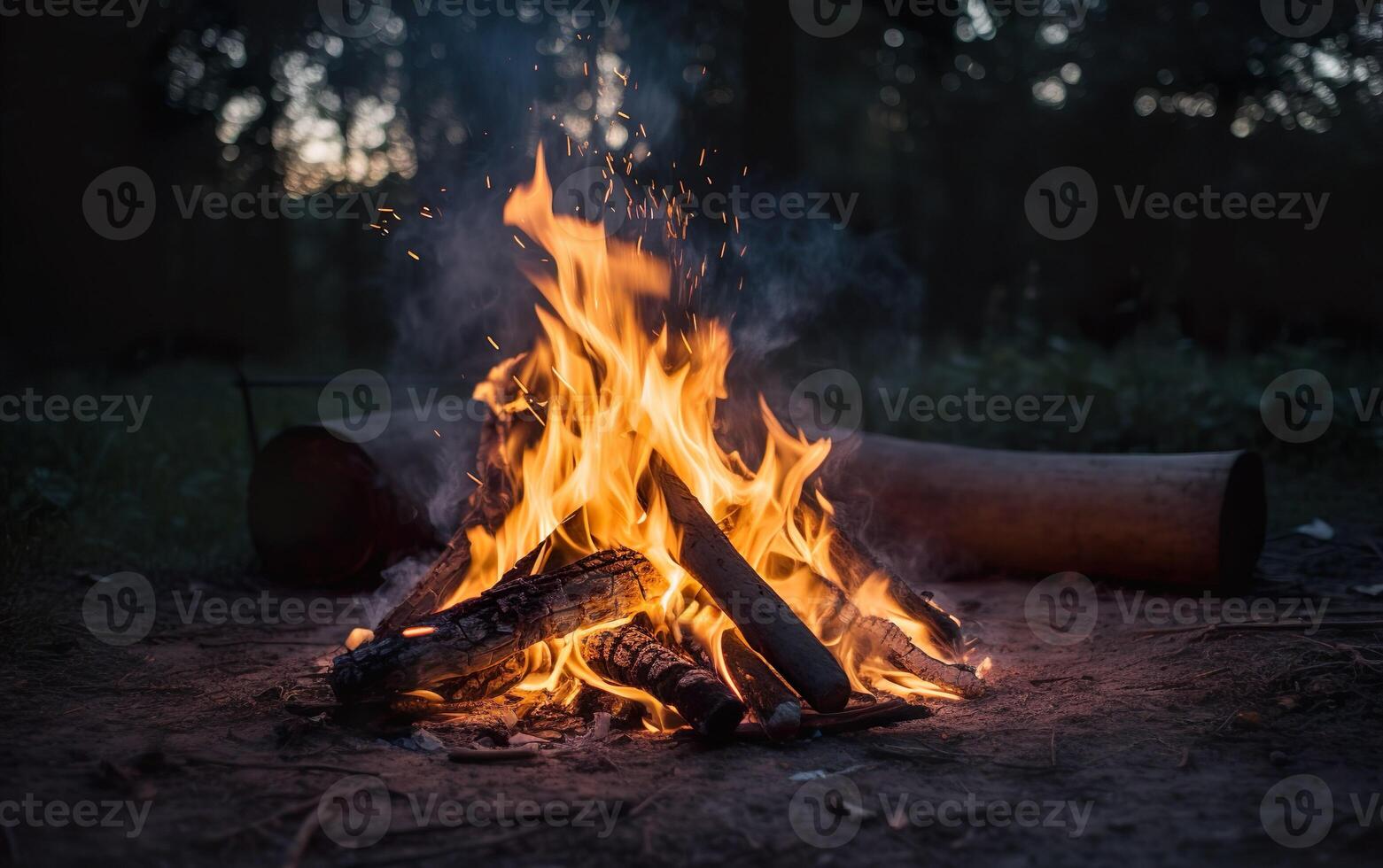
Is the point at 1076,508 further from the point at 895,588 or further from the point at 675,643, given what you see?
the point at 675,643

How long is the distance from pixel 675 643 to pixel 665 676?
0.39m

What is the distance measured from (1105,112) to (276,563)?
17.6m

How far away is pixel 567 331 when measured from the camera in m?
4.45

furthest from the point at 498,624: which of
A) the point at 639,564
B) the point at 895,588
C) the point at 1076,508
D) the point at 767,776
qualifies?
the point at 1076,508

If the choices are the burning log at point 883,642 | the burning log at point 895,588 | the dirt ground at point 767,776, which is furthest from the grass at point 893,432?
the burning log at point 883,642

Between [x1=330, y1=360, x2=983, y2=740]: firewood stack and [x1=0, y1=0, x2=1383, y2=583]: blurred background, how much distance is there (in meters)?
1.70

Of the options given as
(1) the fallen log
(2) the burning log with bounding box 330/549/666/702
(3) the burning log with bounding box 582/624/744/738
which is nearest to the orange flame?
(2) the burning log with bounding box 330/549/666/702

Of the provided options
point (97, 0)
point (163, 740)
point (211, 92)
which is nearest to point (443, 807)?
point (163, 740)

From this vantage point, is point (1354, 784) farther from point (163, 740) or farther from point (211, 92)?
point (211, 92)

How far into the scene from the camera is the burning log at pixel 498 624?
3.23 meters

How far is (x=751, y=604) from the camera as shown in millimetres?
3549

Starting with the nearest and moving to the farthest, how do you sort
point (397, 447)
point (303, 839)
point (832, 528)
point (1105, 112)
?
point (303, 839) < point (832, 528) < point (397, 447) < point (1105, 112)

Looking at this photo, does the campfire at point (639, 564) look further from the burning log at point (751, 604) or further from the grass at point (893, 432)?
the grass at point (893, 432)

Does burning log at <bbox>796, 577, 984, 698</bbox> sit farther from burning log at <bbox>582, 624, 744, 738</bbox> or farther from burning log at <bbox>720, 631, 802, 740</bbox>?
burning log at <bbox>582, 624, 744, 738</bbox>
